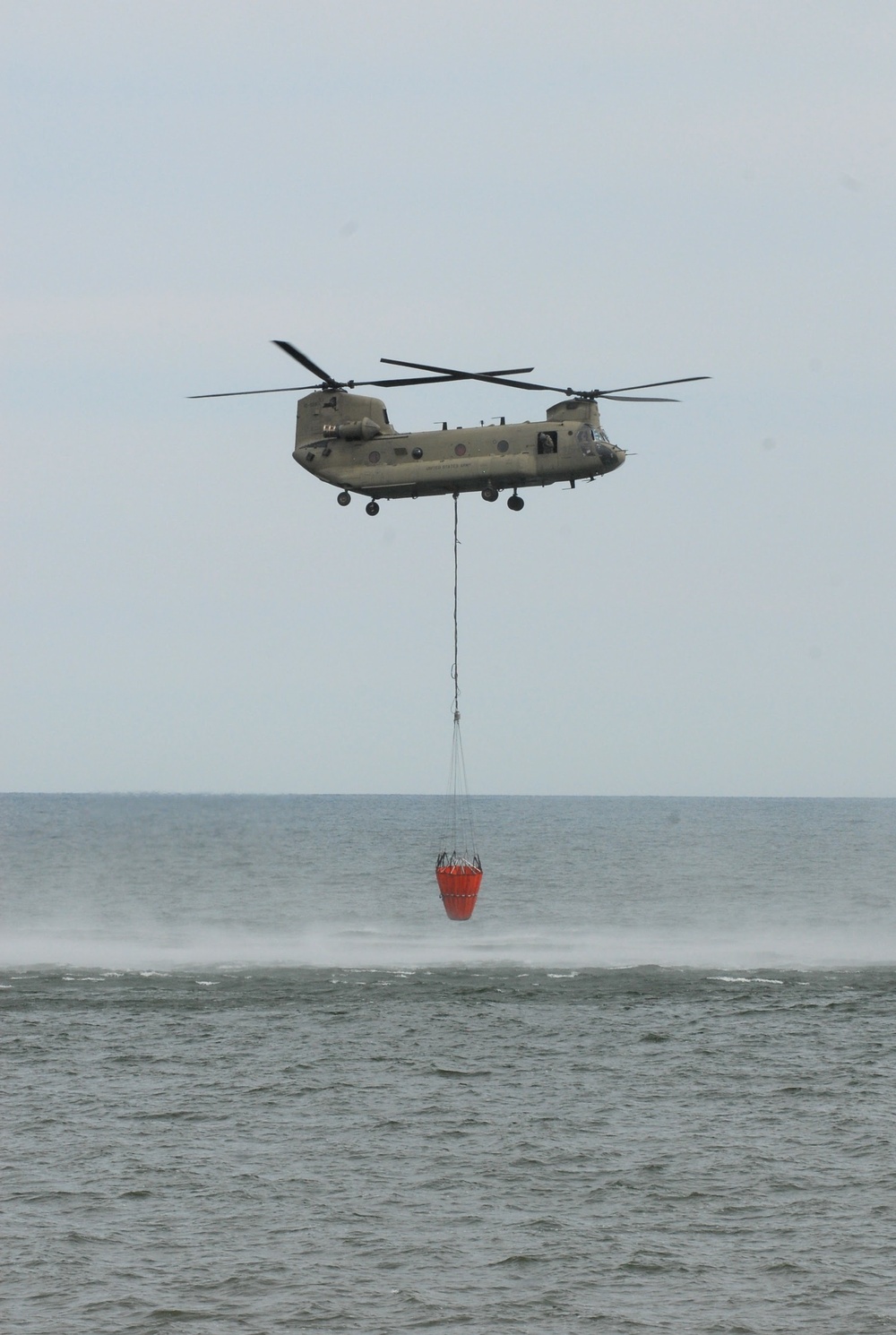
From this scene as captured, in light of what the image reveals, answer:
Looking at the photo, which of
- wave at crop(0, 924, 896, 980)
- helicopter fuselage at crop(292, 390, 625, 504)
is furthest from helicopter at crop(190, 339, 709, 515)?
wave at crop(0, 924, 896, 980)

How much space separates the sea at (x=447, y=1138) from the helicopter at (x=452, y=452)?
62.4ft

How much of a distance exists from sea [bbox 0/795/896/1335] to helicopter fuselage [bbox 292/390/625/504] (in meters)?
19.2

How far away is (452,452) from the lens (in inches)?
1688

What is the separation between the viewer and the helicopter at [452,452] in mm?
42281

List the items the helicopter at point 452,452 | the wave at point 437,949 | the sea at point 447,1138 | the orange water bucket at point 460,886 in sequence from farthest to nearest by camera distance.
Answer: the wave at point 437,949 < the orange water bucket at point 460,886 < the helicopter at point 452,452 < the sea at point 447,1138

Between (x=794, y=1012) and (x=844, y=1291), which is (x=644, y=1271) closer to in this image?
(x=844, y=1291)

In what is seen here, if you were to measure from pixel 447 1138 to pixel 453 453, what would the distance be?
2004 cm

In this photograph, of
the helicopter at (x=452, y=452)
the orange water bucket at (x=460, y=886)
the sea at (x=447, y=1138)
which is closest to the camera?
the sea at (x=447, y=1138)

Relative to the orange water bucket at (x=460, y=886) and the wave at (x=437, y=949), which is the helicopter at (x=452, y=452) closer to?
the orange water bucket at (x=460, y=886)

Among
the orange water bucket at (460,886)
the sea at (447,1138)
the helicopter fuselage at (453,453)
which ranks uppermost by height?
the helicopter fuselage at (453,453)

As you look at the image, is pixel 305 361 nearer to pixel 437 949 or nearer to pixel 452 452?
pixel 452 452

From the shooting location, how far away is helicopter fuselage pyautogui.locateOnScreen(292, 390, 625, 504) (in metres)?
42.3

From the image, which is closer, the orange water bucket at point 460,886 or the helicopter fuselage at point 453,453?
the helicopter fuselage at point 453,453

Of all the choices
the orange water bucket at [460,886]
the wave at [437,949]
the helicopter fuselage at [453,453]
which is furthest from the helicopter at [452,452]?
the wave at [437,949]
